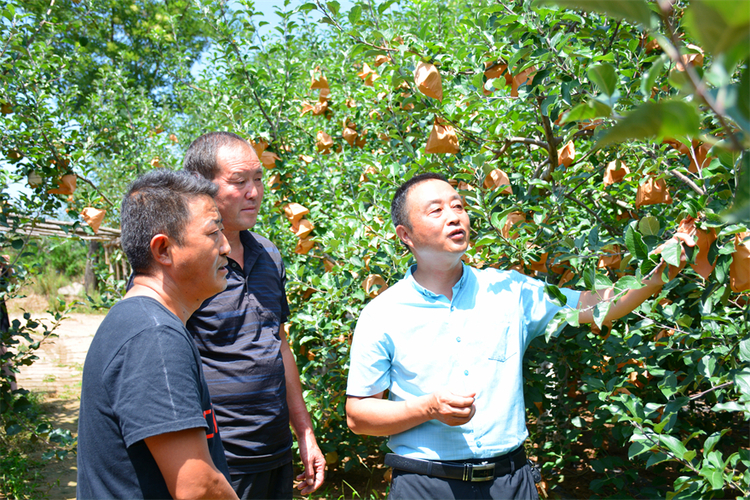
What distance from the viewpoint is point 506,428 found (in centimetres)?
145

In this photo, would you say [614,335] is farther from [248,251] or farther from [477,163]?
[248,251]

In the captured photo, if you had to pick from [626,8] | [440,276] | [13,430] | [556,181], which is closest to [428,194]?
[440,276]

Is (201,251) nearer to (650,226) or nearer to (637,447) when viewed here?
(650,226)

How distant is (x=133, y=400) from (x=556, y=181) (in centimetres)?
146

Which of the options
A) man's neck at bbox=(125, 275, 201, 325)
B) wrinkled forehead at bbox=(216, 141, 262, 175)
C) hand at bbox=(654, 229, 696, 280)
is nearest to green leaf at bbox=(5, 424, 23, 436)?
wrinkled forehead at bbox=(216, 141, 262, 175)

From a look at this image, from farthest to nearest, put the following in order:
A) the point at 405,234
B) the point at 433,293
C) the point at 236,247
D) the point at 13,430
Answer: the point at 13,430
the point at 236,247
the point at 405,234
the point at 433,293

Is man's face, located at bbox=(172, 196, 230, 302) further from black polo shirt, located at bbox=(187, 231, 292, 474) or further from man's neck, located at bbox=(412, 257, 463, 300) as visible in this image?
man's neck, located at bbox=(412, 257, 463, 300)

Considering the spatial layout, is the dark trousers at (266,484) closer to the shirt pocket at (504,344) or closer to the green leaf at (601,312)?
the shirt pocket at (504,344)

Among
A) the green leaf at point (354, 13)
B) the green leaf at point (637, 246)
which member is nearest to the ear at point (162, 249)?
the green leaf at point (637, 246)

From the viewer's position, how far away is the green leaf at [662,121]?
0.32 meters

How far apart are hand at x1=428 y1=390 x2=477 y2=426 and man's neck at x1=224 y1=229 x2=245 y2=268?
34.0 inches

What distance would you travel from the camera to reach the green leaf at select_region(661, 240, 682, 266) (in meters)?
1.13

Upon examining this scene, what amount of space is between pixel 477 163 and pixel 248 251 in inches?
33.8

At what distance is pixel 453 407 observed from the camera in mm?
1272
